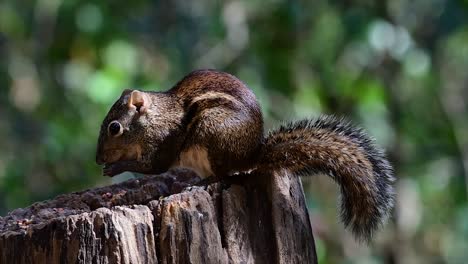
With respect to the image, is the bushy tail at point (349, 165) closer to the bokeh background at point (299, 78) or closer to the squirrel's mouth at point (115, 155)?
the squirrel's mouth at point (115, 155)

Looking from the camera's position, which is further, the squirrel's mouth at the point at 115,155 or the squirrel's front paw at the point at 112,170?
the squirrel's mouth at the point at 115,155

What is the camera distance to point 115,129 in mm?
3070

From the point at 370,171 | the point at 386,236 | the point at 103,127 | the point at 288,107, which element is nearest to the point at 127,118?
the point at 103,127

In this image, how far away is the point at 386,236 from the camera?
495cm

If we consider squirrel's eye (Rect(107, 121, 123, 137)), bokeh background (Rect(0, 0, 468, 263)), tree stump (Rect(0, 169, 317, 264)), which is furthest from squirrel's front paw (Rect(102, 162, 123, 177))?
bokeh background (Rect(0, 0, 468, 263))

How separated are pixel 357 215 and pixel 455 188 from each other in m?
2.76

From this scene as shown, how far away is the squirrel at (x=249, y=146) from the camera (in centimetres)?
245

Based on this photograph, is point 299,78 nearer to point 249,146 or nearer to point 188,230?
point 249,146

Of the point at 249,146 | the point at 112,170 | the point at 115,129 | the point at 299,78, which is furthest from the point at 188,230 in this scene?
the point at 299,78

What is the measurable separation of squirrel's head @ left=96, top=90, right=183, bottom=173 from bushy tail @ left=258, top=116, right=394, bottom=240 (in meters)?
0.47

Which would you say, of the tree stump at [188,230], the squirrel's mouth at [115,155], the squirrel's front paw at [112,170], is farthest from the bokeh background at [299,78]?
the tree stump at [188,230]

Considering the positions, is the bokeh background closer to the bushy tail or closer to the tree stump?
the bushy tail

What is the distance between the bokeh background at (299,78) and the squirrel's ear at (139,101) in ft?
4.46

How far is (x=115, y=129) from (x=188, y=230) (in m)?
1.05
